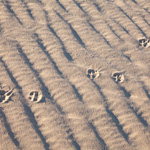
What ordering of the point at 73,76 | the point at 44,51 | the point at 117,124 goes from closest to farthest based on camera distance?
the point at 117,124
the point at 73,76
the point at 44,51

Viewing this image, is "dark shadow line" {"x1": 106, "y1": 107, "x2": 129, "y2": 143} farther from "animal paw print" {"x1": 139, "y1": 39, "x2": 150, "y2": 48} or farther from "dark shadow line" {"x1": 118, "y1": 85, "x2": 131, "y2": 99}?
"animal paw print" {"x1": 139, "y1": 39, "x2": 150, "y2": 48}

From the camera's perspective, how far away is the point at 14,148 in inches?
90.7

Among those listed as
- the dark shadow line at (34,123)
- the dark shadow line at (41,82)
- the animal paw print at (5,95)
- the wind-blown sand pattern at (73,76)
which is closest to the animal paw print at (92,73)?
the wind-blown sand pattern at (73,76)

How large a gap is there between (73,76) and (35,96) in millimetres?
679

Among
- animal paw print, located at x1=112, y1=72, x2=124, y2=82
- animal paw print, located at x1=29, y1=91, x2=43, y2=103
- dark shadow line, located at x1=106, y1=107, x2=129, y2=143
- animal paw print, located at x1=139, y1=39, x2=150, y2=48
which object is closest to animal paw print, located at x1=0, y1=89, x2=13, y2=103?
animal paw print, located at x1=29, y1=91, x2=43, y2=103

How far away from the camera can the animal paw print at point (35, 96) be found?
8.93 feet

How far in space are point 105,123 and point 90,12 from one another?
2.43 m

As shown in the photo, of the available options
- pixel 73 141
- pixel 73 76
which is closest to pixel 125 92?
pixel 73 76

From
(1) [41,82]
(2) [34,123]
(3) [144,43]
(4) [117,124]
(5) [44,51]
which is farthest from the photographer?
(3) [144,43]

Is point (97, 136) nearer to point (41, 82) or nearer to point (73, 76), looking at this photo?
point (73, 76)

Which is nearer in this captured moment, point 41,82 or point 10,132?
point 10,132

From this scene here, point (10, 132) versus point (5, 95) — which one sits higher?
point (5, 95)

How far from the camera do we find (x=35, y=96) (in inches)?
108

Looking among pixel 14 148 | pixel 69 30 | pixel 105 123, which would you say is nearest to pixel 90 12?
pixel 69 30
